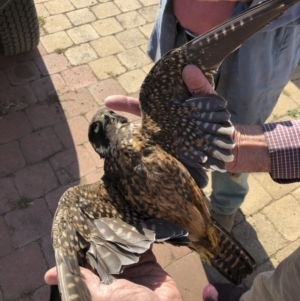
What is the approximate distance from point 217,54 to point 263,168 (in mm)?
821

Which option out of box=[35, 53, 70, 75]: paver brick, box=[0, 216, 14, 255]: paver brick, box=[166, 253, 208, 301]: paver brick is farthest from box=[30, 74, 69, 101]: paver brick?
box=[166, 253, 208, 301]: paver brick

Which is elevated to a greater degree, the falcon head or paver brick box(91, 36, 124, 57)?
the falcon head

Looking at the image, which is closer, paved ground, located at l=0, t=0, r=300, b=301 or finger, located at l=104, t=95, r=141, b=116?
finger, located at l=104, t=95, r=141, b=116

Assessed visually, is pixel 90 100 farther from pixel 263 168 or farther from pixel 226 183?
pixel 263 168

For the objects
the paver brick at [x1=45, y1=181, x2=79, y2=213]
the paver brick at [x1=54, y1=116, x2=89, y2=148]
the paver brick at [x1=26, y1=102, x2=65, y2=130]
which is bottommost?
the paver brick at [x1=45, y1=181, x2=79, y2=213]

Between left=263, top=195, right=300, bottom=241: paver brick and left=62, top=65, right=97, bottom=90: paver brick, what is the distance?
266 centimetres

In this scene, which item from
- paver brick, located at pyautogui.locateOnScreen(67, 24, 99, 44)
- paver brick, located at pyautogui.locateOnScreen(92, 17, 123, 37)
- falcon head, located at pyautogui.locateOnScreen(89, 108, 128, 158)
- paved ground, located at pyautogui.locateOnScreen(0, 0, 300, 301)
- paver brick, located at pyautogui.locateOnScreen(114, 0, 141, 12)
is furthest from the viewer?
paver brick, located at pyautogui.locateOnScreen(114, 0, 141, 12)

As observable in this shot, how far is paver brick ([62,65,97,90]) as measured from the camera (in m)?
5.39

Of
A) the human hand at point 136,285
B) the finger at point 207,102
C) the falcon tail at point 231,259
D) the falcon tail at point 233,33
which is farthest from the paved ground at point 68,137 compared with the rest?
the falcon tail at point 233,33

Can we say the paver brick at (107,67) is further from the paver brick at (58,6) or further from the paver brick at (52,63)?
the paver brick at (58,6)

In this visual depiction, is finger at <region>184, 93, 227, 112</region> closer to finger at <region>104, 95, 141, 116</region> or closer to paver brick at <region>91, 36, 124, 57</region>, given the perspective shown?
finger at <region>104, 95, 141, 116</region>

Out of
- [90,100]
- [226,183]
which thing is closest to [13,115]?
[90,100]

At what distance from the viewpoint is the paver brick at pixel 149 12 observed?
21.1 ft

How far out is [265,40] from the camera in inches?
117
